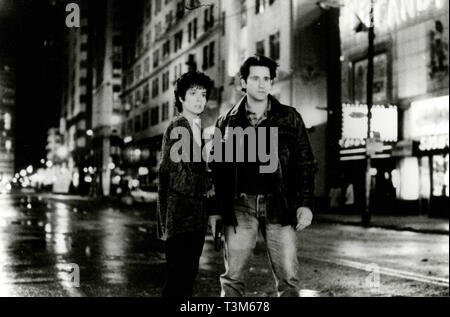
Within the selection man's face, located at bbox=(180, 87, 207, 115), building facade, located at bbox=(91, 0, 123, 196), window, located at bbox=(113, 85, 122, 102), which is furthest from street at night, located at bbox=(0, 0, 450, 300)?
window, located at bbox=(113, 85, 122, 102)

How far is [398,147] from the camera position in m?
37.5

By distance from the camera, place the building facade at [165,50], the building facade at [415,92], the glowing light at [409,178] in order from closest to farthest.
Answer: the building facade at [165,50] < the building facade at [415,92] < the glowing light at [409,178]

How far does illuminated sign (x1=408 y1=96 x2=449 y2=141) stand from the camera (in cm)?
3506

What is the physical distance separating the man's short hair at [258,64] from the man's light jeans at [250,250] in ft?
2.06

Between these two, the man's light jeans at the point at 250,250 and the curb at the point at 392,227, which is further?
the curb at the point at 392,227

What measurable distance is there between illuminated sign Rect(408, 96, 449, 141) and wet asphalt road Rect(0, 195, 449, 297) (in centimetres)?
1189

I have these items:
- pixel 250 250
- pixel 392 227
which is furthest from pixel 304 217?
pixel 392 227

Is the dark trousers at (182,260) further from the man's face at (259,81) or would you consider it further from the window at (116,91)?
the window at (116,91)

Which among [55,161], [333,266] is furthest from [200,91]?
[55,161]

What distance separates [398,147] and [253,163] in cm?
3682

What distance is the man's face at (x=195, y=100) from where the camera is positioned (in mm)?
2238

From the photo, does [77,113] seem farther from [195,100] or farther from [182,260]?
[195,100]

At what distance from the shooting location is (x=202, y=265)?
15852 millimetres

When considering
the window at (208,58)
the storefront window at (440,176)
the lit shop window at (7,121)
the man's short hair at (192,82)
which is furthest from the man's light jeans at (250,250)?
the storefront window at (440,176)
